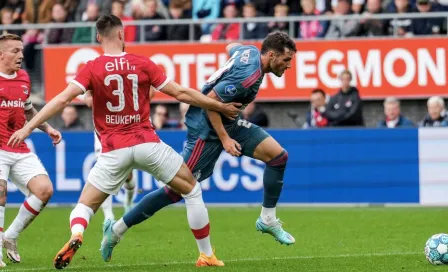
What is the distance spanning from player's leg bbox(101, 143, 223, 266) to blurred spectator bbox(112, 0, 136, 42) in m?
11.1

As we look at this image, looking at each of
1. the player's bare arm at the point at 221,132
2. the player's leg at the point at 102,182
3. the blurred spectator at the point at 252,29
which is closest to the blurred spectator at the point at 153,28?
the blurred spectator at the point at 252,29

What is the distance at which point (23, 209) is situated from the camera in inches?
471

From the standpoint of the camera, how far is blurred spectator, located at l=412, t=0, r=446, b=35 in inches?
806

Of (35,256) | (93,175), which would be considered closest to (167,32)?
(35,256)

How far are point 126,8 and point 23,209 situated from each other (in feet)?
39.7

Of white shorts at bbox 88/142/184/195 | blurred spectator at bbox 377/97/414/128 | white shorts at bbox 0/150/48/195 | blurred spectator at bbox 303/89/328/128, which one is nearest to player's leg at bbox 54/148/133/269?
white shorts at bbox 88/142/184/195

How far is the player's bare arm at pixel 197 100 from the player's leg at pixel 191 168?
718 mm

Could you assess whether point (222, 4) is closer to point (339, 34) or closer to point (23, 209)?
point (339, 34)

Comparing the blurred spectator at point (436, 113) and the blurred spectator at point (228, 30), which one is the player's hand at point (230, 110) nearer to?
the blurred spectator at point (436, 113)

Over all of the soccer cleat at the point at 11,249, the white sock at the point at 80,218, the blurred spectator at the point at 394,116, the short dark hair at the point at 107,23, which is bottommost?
the blurred spectator at the point at 394,116

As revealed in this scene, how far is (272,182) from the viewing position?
1208 cm

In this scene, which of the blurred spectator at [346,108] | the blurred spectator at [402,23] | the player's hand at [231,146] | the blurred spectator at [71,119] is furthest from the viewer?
the blurred spectator at [71,119]

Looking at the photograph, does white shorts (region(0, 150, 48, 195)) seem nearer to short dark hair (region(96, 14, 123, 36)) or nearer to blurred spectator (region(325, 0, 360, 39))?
short dark hair (region(96, 14, 123, 36))

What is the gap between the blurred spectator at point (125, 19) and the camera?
22266 millimetres
